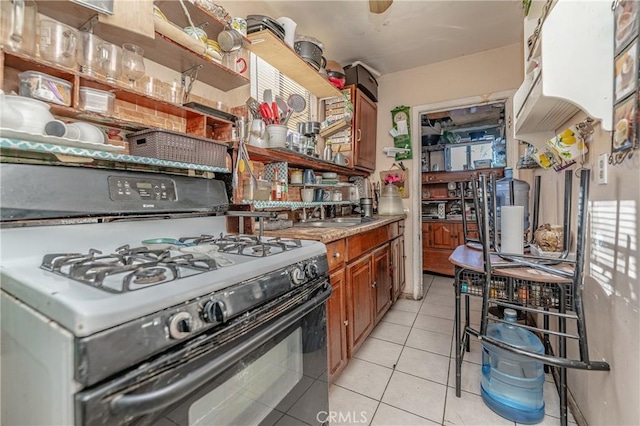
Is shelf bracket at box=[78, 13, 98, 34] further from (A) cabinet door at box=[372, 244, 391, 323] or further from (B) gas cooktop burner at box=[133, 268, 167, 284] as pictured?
(A) cabinet door at box=[372, 244, 391, 323]

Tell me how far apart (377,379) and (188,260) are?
1504 millimetres

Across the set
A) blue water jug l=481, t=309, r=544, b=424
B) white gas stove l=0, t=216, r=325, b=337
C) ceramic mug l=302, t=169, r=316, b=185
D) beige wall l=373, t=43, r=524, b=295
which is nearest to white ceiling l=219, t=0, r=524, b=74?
beige wall l=373, t=43, r=524, b=295

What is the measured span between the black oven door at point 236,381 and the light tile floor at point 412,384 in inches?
18.6

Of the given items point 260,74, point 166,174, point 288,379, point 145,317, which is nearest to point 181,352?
point 145,317

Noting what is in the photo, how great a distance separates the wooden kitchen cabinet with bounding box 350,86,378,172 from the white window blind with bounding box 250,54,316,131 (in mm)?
471

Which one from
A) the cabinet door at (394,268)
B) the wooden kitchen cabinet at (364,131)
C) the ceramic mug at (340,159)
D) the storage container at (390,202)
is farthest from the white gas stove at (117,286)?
the storage container at (390,202)

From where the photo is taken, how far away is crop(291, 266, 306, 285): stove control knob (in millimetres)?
1022

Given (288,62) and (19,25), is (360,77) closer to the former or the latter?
(288,62)

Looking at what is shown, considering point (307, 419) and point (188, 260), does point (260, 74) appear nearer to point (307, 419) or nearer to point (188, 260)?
point (188, 260)

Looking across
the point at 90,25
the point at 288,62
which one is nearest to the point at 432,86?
the point at 288,62

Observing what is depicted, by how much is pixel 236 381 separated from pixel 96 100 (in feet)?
3.62

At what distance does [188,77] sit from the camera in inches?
57.9

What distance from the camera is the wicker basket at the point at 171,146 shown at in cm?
114

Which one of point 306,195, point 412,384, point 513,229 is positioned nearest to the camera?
point 513,229
